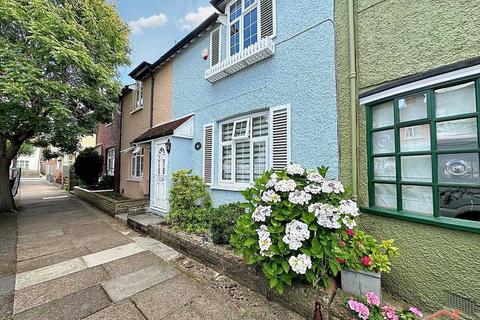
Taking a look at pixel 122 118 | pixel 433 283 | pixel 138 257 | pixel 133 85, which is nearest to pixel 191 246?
pixel 138 257

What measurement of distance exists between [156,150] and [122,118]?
6920 mm

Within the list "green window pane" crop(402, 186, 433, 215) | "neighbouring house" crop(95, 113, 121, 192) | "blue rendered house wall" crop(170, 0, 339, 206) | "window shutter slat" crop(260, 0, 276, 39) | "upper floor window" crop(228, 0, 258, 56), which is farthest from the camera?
"neighbouring house" crop(95, 113, 121, 192)

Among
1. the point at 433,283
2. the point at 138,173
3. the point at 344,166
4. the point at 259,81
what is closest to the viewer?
the point at 433,283

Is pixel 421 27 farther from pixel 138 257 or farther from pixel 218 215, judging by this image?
pixel 138 257

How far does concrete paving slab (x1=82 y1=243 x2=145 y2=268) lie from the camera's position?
198 inches

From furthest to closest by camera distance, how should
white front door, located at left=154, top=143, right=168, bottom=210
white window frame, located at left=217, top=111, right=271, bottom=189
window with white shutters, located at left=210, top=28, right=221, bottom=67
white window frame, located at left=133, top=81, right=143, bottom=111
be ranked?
white window frame, located at left=133, top=81, right=143, bottom=111
white front door, located at left=154, top=143, right=168, bottom=210
window with white shutters, located at left=210, top=28, right=221, bottom=67
white window frame, located at left=217, top=111, right=271, bottom=189

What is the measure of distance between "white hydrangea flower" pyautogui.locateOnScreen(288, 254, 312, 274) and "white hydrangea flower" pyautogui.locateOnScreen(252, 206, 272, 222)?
646 millimetres

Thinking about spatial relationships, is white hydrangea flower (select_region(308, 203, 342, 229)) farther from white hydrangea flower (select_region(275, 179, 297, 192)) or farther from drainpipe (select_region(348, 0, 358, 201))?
drainpipe (select_region(348, 0, 358, 201))

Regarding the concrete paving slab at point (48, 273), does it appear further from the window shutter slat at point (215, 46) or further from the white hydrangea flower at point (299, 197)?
the window shutter slat at point (215, 46)

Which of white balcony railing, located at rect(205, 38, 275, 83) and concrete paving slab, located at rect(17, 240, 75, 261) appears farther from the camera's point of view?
white balcony railing, located at rect(205, 38, 275, 83)

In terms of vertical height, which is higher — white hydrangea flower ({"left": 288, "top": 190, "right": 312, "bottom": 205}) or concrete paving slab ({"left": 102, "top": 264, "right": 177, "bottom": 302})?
white hydrangea flower ({"left": 288, "top": 190, "right": 312, "bottom": 205})

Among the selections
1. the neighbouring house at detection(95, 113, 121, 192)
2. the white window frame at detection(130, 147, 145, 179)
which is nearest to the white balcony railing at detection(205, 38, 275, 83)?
the white window frame at detection(130, 147, 145, 179)

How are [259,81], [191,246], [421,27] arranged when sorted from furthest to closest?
1. [259,81]
2. [191,246]
3. [421,27]

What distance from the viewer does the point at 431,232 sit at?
3082 millimetres
